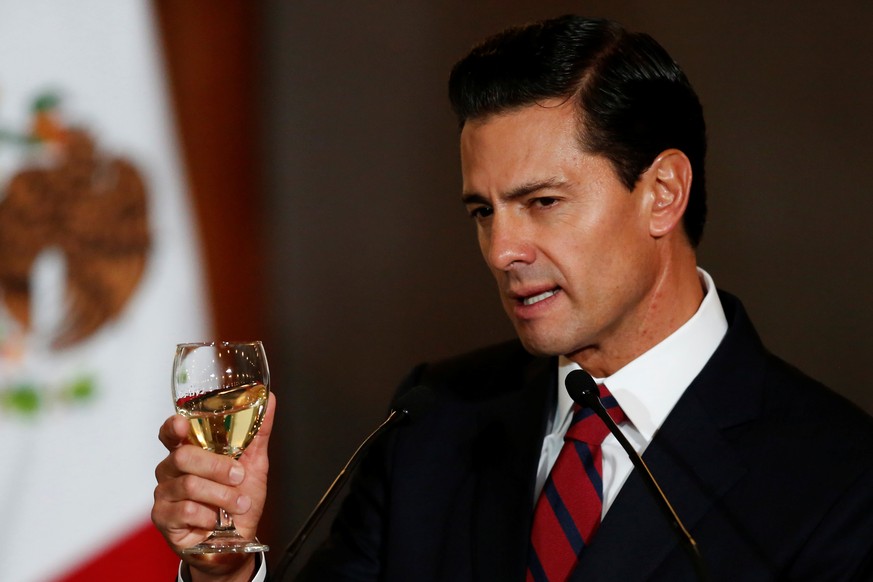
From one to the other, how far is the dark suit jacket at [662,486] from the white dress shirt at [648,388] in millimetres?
37

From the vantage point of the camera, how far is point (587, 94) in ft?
5.59

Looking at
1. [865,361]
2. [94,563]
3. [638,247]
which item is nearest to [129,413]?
[94,563]

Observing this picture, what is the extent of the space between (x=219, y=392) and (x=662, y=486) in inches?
26.7

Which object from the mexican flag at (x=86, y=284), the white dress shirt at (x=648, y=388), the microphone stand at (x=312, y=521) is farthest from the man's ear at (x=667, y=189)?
the mexican flag at (x=86, y=284)

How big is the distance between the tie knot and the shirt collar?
0.01m

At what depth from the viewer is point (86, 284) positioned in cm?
278

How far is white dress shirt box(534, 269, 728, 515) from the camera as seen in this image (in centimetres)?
165

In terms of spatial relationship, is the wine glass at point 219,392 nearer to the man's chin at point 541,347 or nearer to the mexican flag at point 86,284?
the man's chin at point 541,347

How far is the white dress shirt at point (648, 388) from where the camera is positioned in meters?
1.65

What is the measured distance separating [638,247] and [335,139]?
150cm

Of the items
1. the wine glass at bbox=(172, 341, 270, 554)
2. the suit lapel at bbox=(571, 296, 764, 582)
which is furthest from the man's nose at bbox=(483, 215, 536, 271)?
the wine glass at bbox=(172, 341, 270, 554)

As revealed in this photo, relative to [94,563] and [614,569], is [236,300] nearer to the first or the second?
[94,563]

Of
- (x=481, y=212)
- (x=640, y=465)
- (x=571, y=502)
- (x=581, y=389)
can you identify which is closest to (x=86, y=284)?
(x=481, y=212)

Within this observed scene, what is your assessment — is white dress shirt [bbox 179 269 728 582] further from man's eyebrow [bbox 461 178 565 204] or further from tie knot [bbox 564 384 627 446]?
man's eyebrow [bbox 461 178 565 204]
